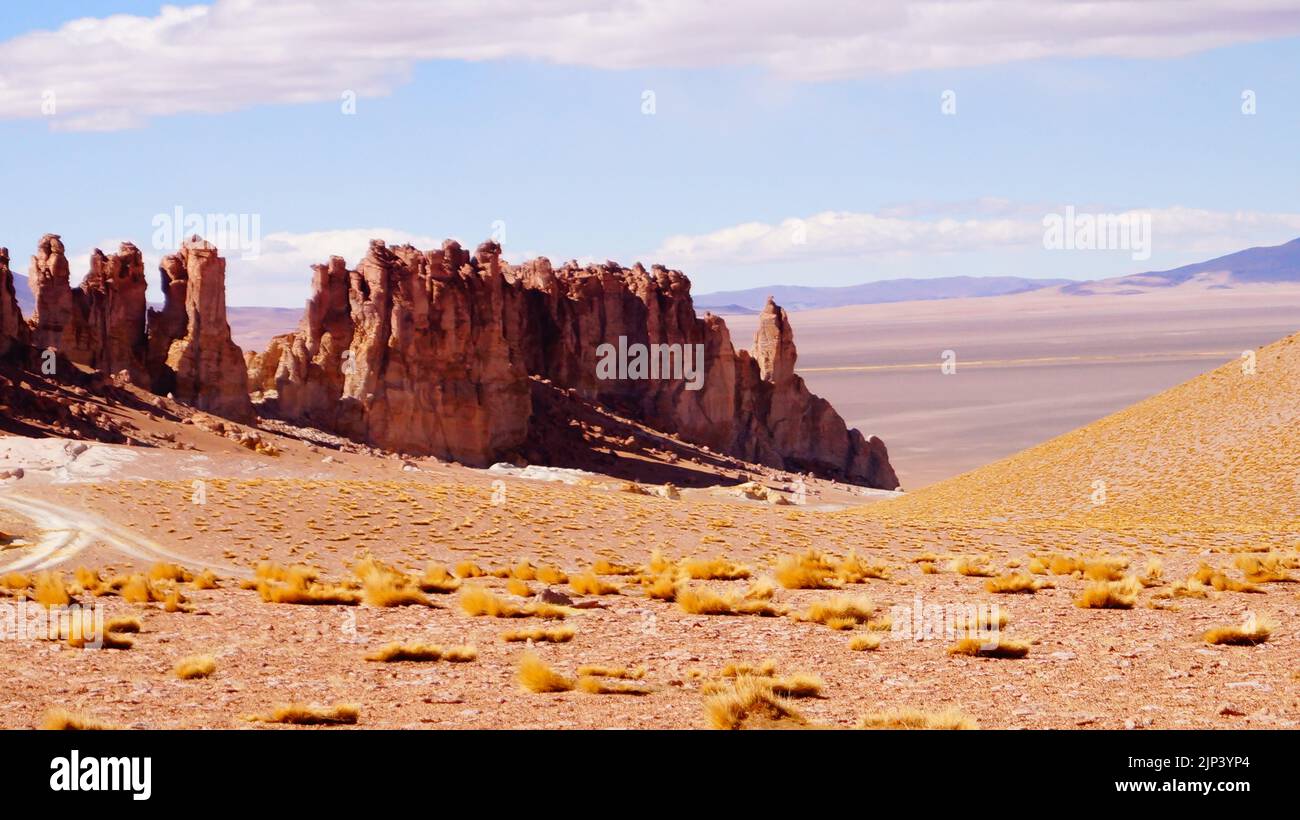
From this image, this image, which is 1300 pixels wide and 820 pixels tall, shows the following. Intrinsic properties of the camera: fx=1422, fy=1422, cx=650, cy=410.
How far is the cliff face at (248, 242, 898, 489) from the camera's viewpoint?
9188cm

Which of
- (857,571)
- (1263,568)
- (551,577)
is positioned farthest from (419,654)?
(1263,568)

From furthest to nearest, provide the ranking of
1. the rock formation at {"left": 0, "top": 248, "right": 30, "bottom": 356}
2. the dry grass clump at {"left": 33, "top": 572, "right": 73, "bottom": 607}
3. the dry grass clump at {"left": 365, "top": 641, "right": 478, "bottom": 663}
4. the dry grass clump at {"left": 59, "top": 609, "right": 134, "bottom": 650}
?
the rock formation at {"left": 0, "top": 248, "right": 30, "bottom": 356}, the dry grass clump at {"left": 33, "top": 572, "right": 73, "bottom": 607}, the dry grass clump at {"left": 59, "top": 609, "right": 134, "bottom": 650}, the dry grass clump at {"left": 365, "top": 641, "right": 478, "bottom": 663}

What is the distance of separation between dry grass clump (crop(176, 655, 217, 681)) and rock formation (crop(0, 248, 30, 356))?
66107 mm

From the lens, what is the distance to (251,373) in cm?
9638

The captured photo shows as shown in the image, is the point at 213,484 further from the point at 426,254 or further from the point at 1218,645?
the point at 426,254

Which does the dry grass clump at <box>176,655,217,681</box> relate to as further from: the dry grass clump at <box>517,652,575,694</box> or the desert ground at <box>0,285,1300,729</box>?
the dry grass clump at <box>517,652,575,694</box>

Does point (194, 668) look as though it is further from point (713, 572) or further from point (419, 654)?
point (713, 572)

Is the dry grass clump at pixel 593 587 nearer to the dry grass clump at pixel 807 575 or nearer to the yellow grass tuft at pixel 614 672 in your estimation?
the dry grass clump at pixel 807 575

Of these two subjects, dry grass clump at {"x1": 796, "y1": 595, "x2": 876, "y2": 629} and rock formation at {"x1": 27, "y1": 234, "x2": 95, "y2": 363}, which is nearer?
dry grass clump at {"x1": 796, "y1": 595, "x2": 876, "y2": 629}

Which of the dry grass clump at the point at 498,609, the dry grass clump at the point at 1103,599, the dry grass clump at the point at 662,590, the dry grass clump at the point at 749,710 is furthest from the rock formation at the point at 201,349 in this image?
the dry grass clump at the point at 749,710

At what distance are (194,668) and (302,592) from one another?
7.23 metres

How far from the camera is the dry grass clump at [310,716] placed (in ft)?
42.0

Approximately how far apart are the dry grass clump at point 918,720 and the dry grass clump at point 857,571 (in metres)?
12.3

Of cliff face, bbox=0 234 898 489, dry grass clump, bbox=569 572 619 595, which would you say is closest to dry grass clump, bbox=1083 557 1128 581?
dry grass clump, bbox=569 572 619 595
